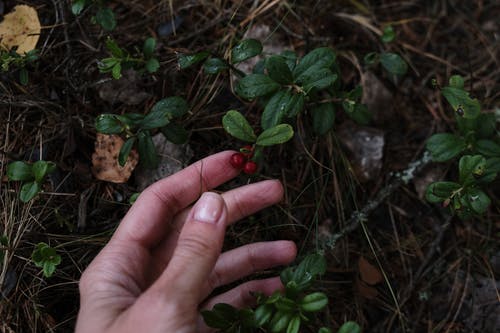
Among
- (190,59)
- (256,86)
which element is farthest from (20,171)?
(256,86)

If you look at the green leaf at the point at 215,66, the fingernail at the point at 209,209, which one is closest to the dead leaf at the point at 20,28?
the green leaf at the point at 215,66

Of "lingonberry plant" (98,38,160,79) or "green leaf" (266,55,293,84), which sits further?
"lingonberry plant" (98,38,160,79)

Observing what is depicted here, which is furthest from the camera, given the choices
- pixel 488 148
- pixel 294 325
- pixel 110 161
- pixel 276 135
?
pixel 110 161

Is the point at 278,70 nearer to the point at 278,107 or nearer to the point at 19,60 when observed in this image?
the point at 278,107

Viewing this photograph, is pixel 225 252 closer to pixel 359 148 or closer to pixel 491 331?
pixel 359 148

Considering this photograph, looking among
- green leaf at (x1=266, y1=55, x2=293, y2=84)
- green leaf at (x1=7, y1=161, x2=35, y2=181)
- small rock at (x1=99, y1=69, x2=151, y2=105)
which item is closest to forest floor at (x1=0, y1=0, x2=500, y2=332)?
small rock at (x1=99, y1=69, x2=151, y2=105)

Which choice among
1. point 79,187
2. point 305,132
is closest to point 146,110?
point 79,187

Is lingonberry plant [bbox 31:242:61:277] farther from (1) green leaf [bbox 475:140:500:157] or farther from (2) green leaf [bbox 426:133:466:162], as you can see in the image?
(1) green leaf [bbox 475:140:500:157]
